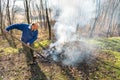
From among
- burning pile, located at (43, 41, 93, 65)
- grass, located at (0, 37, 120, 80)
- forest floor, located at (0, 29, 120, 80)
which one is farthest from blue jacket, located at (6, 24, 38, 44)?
burning pile, located at (43, 41, 93, 65)

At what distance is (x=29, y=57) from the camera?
895cm

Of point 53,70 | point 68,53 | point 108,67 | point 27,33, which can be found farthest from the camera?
point 68,53

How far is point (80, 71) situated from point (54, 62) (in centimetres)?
124

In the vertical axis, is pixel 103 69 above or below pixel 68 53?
below

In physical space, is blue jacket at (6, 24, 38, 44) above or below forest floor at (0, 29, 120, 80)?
above

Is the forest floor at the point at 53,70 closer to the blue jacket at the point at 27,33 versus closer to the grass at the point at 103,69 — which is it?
the grass at the point at 103,69

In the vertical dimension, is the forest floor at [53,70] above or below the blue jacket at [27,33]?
below

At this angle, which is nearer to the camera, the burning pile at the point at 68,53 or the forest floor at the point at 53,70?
the forest floor at the point at 53,70

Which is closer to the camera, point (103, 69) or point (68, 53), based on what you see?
point (103, 69)

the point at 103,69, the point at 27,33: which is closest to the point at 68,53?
the point at 103,69

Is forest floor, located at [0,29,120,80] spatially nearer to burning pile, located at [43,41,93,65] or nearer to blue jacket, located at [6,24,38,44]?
burning pile, located at [43,41,93,65]

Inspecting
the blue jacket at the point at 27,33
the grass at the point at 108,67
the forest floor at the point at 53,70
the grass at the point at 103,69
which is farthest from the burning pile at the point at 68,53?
the blue jacket at the point at 27,33

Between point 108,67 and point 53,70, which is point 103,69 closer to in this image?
point 108,67

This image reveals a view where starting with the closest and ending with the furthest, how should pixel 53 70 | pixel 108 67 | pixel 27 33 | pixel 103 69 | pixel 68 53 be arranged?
pixel 27 33
pixel 53 70
pixel 103 69
pixel 108 67
pixel 68 53
